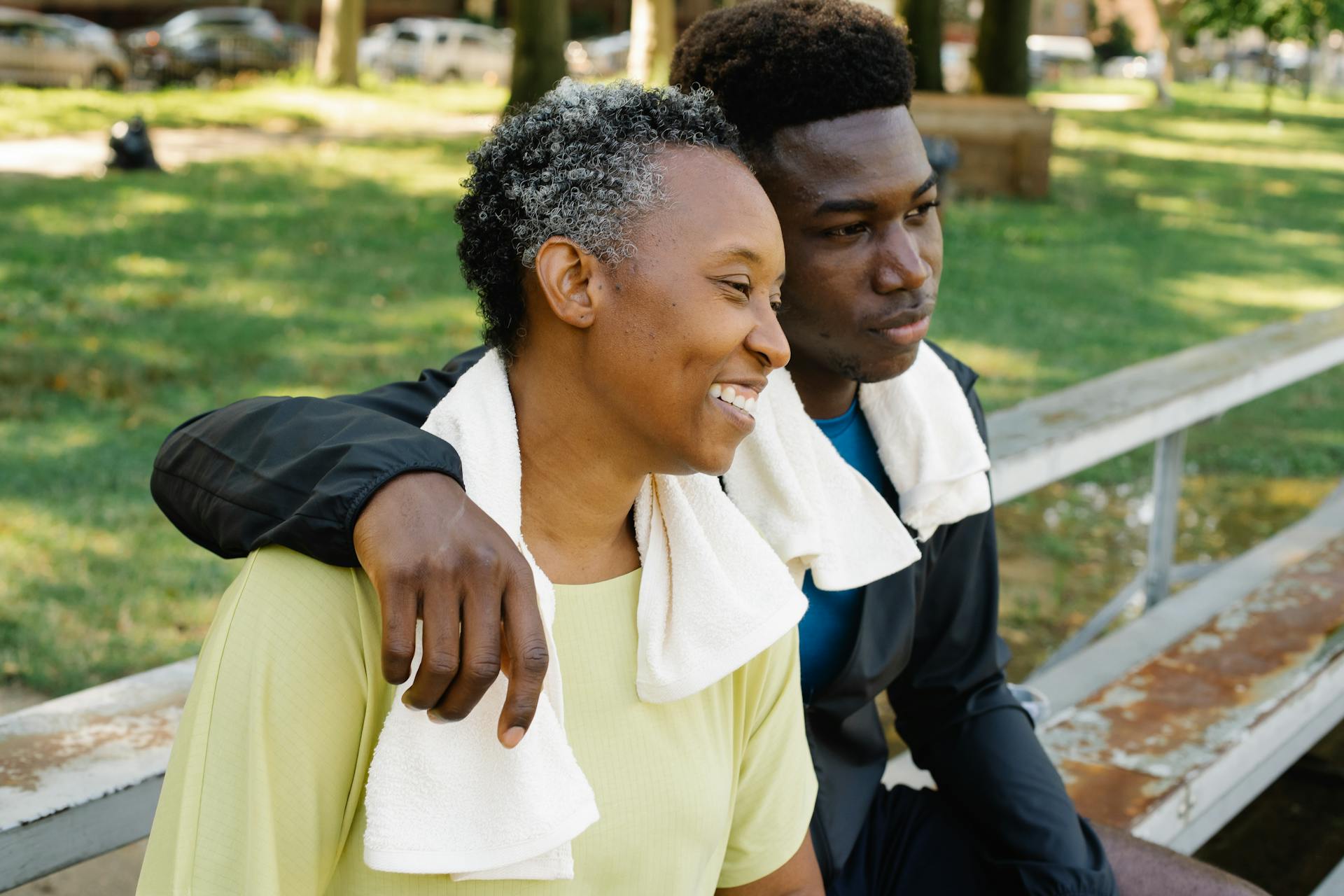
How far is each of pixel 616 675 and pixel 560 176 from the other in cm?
61

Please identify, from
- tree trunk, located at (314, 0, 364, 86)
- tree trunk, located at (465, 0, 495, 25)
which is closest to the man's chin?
tree trunk, located at (314, 0, 364, 86)

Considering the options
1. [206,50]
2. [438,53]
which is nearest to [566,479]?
[206,50]

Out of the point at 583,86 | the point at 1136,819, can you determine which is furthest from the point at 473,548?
the point at 1136,819

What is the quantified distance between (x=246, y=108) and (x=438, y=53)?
13.4 metres

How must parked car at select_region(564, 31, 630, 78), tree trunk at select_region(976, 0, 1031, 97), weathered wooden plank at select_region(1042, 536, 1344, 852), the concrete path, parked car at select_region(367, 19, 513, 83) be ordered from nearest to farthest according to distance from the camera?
1. weathered wooden plank at select_region(1042, 536, 1344, 852)
2. the concrete path
3. tree trunk at select_region(976, 0, 1031, 97)
4. parked car at select_region(367, 19, 513, 83)
5. parked car at select_region(564, 31, 630, 78)

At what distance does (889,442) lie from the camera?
2.37 meters

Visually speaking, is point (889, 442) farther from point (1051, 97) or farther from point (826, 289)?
point (1051, 97)

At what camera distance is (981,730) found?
241 centimetres

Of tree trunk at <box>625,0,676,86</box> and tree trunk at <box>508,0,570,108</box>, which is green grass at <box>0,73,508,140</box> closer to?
tree trunk at <box>625,0,676,86</box>

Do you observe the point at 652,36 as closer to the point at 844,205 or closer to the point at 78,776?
the point at 844,205

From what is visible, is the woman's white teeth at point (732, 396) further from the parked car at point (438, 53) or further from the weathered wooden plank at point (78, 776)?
the parked car at point (438, 53)

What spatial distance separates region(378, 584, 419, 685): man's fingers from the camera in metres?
1.38

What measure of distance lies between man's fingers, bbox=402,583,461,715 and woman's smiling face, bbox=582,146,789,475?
1.25 feet

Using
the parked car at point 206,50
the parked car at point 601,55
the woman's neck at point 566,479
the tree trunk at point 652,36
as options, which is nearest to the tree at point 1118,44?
the parked car at point 601,55
